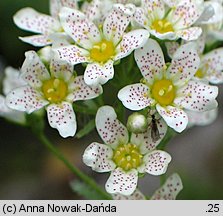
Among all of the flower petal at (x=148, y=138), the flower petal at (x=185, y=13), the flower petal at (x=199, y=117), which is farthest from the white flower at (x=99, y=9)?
the flower petal at (x=199, y=117)

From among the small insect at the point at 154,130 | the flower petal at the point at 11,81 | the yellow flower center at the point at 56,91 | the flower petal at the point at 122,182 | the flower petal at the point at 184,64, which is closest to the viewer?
the flower petal at the point at 122,182

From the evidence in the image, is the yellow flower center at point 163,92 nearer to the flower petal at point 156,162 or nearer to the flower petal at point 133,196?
the flower petal at point 156,162

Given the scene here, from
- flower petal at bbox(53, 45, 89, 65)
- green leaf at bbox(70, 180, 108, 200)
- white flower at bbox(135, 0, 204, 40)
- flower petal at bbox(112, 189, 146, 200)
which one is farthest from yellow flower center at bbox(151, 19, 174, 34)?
green leaf at bbox(70, 180, 108, 200)

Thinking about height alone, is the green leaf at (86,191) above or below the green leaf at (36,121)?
below

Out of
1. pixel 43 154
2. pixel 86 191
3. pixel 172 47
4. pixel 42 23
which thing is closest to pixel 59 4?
pixel 42 23

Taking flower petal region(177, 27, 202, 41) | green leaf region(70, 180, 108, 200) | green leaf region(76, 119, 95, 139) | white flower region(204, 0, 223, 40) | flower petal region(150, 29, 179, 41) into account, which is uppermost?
flower petal region(150, 29, 179, 41)

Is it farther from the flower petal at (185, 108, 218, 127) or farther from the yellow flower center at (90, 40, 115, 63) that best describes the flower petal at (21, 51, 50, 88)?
the flower petal at (185, 108, 218, 127)

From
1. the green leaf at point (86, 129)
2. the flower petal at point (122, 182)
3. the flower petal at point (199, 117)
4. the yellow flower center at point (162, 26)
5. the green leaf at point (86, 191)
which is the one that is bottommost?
the green leaf at point (86, 191)
